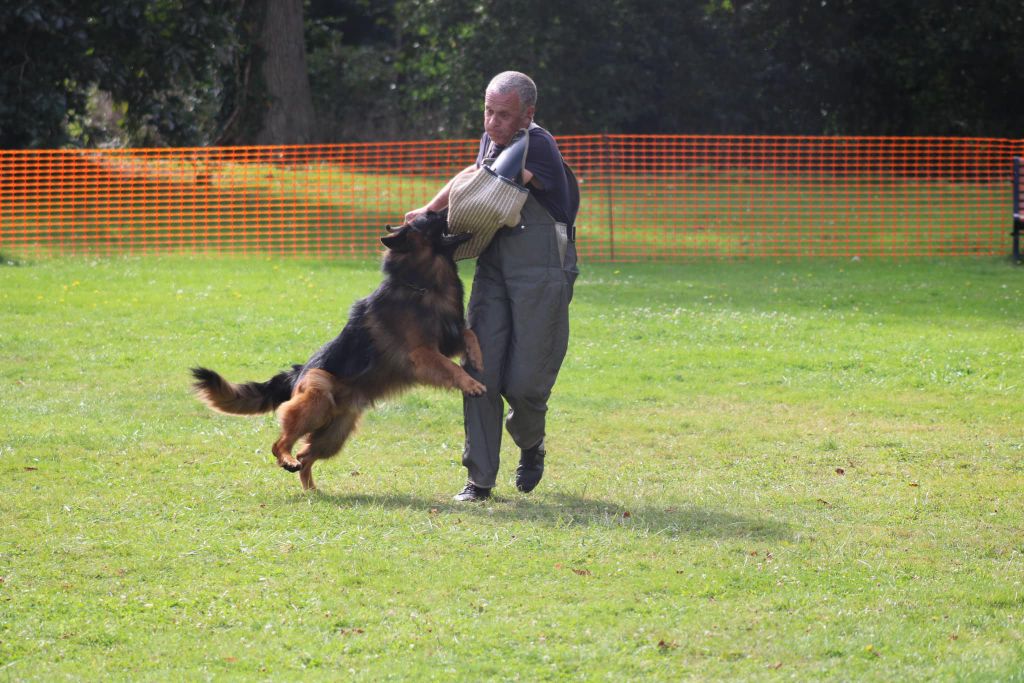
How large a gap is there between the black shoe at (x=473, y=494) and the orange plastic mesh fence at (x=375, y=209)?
33.7 ft

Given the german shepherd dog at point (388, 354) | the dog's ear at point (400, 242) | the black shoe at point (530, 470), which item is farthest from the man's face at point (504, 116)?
the black shoe at point (530, 470)

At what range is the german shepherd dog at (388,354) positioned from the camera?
5.38m

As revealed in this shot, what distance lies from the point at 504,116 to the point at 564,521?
1786mm

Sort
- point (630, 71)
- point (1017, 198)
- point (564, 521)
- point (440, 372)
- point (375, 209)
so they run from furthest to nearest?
point (630, 71), point (375, 209), point (1017, 198), point (440, 372), point (564, 521)

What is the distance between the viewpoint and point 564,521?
5078 millimetres

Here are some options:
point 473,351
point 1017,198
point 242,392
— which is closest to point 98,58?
point 1017,198

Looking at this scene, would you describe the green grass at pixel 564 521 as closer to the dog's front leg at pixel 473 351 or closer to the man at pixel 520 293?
the man at pixel 520 293

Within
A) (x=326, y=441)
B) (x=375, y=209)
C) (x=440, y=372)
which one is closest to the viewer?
(x=440, y=372)

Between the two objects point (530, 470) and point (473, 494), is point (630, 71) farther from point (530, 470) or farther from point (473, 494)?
point (473, 494)

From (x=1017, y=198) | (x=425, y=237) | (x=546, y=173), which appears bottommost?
(x=1017, y=198)

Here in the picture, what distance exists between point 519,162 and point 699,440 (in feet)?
8.03

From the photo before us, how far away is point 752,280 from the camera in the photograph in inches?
535

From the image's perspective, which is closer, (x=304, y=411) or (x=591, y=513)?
(x=591, y=513)

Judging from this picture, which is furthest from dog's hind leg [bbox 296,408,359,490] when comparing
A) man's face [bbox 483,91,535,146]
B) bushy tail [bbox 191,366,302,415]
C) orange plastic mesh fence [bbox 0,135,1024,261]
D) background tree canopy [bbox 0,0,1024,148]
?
background tree canopy [bbox 0,0,1024,148]
